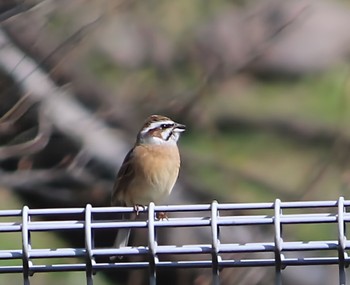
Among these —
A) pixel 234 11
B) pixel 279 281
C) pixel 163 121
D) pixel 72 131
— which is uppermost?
pixel 234 11

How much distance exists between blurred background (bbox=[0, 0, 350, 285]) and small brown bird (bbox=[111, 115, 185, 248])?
0.56m

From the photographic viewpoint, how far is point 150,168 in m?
2.77

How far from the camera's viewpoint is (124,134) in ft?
13.3

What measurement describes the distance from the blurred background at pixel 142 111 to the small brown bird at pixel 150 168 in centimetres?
56

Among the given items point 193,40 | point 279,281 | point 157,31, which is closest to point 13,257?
point 279,281

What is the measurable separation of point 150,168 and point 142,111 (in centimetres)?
121

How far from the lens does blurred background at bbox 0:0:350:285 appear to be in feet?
11.8

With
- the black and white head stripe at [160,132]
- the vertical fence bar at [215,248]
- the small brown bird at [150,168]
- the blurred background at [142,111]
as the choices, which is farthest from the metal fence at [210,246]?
the blurred background at [142,111]

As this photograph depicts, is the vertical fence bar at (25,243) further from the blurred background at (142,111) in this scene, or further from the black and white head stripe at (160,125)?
the blurred background at (142,111)

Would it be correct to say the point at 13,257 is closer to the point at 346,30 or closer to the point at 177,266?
the point at 177,266

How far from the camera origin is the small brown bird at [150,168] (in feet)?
8.96

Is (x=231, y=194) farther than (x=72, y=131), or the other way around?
(x=231, y=194)

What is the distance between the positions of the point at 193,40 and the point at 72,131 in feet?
3.78

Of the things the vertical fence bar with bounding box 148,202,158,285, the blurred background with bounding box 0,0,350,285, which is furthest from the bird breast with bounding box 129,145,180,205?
the vertical fence bar with bounding box 148,202,158,285
